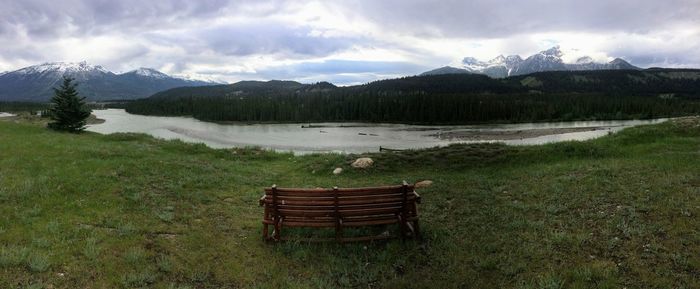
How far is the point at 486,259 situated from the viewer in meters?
8.18

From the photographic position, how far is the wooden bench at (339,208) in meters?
9.45

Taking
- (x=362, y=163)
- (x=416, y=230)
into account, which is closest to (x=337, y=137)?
(x=362, y=163)

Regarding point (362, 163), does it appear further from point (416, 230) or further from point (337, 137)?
point (337, 137)

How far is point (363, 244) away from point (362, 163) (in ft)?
36.8

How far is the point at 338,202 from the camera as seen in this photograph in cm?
942

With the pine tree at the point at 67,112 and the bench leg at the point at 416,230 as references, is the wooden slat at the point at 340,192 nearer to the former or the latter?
the bench leg at the point at 416,230

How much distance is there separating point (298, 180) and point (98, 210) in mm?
9231

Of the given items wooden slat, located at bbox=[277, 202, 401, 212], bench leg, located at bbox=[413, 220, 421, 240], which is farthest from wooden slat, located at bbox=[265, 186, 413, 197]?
bench leg, located at bbox=[413, 220, 421, 240]

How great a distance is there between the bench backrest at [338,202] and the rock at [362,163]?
10584 mm

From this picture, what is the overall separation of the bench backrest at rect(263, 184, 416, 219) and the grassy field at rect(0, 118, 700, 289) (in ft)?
2.34

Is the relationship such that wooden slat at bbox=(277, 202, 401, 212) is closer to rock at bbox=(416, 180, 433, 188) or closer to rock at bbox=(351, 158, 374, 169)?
rock at bbox=(416, 180, 433, 188)

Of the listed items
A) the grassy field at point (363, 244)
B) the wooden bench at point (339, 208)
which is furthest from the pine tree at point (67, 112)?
the wooden bench at point (339, 208)

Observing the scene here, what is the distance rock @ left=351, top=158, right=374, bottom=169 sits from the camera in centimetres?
2038

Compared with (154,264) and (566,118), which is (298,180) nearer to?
(154,264)
